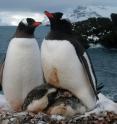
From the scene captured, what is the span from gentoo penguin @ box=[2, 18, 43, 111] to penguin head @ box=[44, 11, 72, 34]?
0.70ft

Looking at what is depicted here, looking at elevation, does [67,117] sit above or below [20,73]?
below

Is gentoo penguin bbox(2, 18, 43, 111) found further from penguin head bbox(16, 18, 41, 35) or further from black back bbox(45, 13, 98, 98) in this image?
black back bbox(45, 13, 98, 98)

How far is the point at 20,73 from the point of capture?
793cm

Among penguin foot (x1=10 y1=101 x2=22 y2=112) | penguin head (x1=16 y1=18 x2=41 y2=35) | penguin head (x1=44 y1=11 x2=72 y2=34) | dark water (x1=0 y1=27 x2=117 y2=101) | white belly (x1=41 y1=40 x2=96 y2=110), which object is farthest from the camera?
dark water (x1=0 y1=27 x2=117 y2=101)

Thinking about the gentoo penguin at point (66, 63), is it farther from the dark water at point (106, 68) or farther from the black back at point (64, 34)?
the dark water at point (106, 68)

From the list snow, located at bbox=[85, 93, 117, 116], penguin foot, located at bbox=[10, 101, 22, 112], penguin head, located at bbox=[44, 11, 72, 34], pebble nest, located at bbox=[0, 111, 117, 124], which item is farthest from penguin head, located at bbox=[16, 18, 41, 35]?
snow, located at bbox=[85, 93, 117, 116]

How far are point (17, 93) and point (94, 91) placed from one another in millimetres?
1161

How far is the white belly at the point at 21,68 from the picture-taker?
780 centimetres

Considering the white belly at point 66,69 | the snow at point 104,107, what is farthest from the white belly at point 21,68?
the snow at point 104,107

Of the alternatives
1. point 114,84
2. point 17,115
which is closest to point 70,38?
point 17,115

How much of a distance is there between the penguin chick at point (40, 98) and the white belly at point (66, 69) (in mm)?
150

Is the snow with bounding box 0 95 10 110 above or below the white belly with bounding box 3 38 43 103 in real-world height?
below

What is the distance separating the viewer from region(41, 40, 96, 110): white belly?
7582mm

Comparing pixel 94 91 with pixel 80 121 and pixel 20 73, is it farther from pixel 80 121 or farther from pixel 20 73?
pixel 20 73
